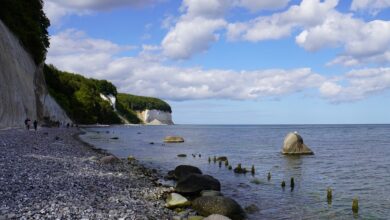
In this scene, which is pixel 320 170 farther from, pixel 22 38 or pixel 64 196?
pixel 22 38

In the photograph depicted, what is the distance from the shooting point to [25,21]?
6159cm

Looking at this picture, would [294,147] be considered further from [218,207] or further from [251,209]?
[218,207]

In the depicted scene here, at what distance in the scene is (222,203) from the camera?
1612cm

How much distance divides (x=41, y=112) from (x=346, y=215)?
216 ft

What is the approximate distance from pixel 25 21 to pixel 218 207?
56229 millimetres

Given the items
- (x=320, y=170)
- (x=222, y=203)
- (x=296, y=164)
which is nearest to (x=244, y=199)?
(x=222, y=203)

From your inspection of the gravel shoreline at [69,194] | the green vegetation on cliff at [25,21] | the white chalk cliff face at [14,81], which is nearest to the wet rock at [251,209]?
the gravel shoreline at [69,194]

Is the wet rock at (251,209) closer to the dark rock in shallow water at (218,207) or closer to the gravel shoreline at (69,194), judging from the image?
the dark rock in shallow water at (218,207)

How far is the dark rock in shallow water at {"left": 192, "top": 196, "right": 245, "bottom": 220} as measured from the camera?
52.1 ft

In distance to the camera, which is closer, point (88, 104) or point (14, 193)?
point (14, 193)

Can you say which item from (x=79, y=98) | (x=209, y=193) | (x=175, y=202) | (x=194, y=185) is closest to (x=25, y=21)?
(x=194, y=185)

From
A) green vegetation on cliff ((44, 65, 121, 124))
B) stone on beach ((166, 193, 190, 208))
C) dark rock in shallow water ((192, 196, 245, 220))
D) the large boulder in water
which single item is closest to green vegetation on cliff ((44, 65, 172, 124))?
green vegetation on cliff ((44, 65, 121, 124))

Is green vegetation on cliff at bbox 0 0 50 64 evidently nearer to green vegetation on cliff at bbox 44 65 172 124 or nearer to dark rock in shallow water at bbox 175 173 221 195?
dark rock in shallow water at bbox 175 173 221 195

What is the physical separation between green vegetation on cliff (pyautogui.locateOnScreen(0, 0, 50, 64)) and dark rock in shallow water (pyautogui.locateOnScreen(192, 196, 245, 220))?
46877 millimetres
